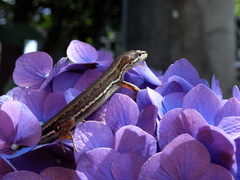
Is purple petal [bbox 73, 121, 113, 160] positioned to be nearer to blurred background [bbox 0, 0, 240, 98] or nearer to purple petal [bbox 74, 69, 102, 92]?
purple petal [bbox 74, 69, 102, 92]

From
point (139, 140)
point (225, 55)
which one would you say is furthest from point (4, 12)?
point (139, 140)

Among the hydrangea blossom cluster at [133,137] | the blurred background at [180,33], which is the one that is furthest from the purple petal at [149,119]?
the blurred background at [180,33]

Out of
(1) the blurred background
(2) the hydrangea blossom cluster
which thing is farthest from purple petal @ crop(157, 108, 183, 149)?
(1) the blurred background

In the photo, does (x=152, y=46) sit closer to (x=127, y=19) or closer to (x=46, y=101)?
(x=127, y=19)

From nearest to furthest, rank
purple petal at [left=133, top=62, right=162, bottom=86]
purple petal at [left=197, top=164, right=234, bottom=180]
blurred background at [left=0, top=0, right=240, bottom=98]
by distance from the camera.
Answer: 1. purple petal at [left=197, top=164, right=234, bottom=180]
2. purple petal at [left=133, top=62, right=162, bottom=86]
3. blurred background at [left=0, top=0, right=240, bottom=98]

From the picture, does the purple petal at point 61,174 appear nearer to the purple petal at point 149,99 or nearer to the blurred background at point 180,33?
the purple petal at point 149,99
